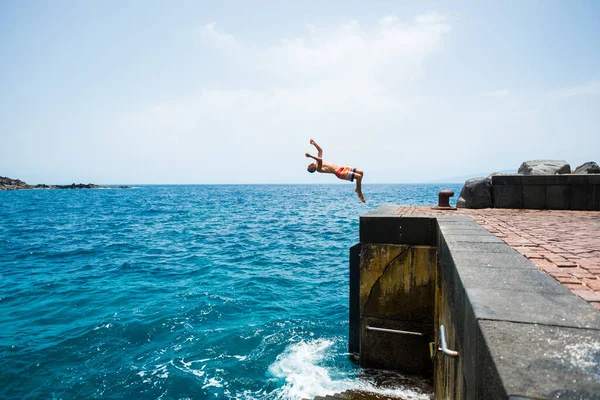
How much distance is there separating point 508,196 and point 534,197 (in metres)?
0.63

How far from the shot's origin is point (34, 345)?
863 cm

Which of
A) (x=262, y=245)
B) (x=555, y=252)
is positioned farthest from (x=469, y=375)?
(x=262, y=245)

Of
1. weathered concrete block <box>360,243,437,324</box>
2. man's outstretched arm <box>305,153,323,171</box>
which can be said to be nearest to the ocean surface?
weathered concrete block <box>360,243,437,324</box>

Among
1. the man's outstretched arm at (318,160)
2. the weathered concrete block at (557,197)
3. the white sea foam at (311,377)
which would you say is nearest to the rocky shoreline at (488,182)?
the weathered concrete block at (557,197)

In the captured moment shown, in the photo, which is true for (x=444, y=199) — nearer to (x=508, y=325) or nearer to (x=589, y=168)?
(x=589, y=168)

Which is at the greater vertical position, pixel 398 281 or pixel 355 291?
pixel 398 281

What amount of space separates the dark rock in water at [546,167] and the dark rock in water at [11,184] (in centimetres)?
15442

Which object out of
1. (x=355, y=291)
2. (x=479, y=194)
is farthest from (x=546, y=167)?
(x=355, y=291)

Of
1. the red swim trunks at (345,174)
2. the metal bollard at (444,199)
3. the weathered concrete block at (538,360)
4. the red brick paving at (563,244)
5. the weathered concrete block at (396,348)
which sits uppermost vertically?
the red swim trunks at (345,174)

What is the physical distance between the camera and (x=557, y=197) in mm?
9422

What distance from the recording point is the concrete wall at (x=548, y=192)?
9070mm

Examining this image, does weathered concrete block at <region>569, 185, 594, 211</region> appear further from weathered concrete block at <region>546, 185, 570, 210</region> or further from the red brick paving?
the red brick paving

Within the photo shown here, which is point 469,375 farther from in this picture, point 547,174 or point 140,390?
point 547,174

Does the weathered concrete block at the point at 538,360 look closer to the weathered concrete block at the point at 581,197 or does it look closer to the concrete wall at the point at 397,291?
the concrete wall at the point at 397,291
